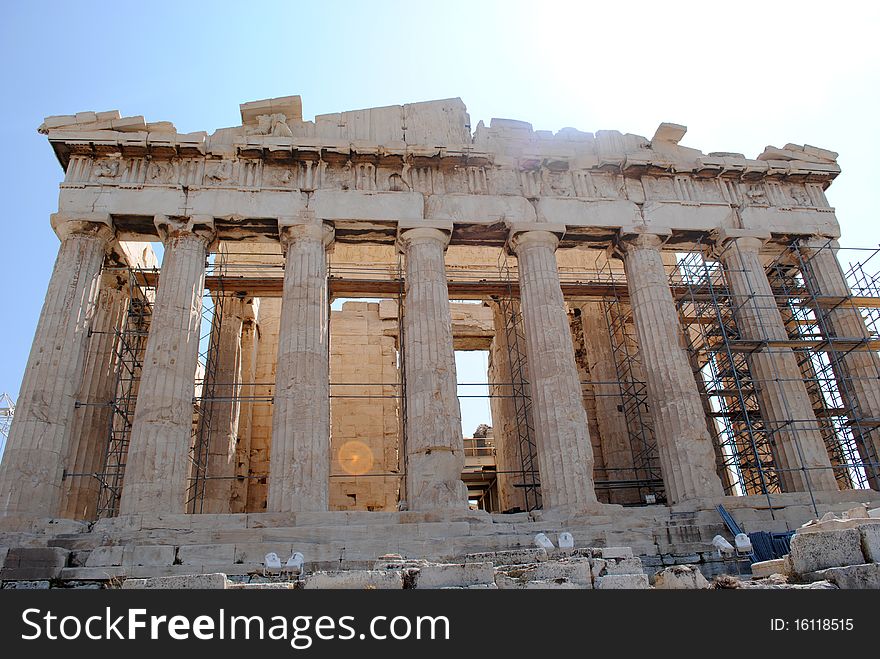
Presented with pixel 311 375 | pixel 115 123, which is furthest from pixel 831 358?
pixel 115 123

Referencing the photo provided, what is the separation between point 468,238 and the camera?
698 inches

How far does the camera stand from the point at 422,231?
16781 millimetres

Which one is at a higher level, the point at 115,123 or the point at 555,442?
the point at 115,123

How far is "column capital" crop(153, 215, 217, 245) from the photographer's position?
1609 cm

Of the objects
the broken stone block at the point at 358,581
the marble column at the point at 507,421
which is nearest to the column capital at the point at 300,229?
the marble column at the point at 507,421

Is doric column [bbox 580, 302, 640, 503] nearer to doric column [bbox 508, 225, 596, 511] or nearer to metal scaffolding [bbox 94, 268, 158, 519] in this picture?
doric column [bbox 508, 225, 596, 511]

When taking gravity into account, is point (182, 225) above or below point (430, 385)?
above

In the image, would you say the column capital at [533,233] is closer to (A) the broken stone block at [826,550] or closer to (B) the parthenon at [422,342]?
(B) the parthenon at [422,342]

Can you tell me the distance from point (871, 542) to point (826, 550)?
1.46 feet

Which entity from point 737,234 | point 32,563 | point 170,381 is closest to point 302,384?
point 170,381

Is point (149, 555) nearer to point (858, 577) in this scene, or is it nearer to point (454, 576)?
point (454, 576)
